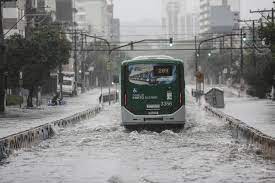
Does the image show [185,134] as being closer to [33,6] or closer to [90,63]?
[33,6]

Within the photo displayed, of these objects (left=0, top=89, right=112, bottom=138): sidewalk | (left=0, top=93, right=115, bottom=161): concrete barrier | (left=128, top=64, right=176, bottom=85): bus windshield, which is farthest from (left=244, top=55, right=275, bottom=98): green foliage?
(left=128, top=64, right=176, bottom=85): bus windshield

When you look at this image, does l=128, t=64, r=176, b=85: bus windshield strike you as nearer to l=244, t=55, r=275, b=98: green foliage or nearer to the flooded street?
the flooded street

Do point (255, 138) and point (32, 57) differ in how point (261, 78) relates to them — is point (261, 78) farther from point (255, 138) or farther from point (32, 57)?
point (255, 138)

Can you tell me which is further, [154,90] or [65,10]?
[65,10]

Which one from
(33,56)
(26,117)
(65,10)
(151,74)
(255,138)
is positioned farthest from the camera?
(65,10)

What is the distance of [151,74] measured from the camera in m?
35.2

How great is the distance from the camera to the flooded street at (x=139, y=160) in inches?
747

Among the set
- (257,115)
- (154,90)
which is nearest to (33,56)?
(257,115)

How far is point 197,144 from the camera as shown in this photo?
2880 centimetres

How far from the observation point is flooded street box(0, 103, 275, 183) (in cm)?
1898

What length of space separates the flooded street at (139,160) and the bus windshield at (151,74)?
2.58m

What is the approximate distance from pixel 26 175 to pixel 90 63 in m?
143

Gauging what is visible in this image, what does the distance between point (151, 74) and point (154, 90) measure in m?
0.71

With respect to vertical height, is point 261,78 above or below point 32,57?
below
